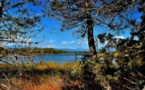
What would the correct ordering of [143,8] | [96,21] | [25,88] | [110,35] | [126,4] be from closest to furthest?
[126,4]
[143,8]
[110,35]
[96,21]
[25,88]

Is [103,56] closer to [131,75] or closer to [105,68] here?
[105,68]

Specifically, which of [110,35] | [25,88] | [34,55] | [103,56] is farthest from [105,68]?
[25,88]

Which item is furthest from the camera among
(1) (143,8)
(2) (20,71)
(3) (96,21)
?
(3) (96,21)

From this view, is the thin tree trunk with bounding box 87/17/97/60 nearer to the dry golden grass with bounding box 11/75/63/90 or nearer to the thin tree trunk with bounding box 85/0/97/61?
the thin tree trunk with bounding box 85/0/97/61

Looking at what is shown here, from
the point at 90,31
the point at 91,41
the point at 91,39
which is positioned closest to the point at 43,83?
the point at 91,41

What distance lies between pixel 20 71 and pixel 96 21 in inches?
150

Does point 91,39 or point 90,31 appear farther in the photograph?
point 91,39

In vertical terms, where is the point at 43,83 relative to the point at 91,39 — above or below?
below

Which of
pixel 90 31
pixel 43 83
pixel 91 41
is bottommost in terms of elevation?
pixel 43 83

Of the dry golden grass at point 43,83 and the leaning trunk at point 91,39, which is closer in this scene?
the leaning trunk at point 91,39

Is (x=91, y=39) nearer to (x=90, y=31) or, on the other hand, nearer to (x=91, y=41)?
(x=91, y=41)

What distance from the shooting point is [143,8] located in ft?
32.1

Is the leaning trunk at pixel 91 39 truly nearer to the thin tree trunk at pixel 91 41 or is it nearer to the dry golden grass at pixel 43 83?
the thin tree trunk at pixel 91 41

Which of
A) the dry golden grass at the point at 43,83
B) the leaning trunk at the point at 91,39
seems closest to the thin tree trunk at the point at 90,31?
the leaning trunk at the point at 91,39
